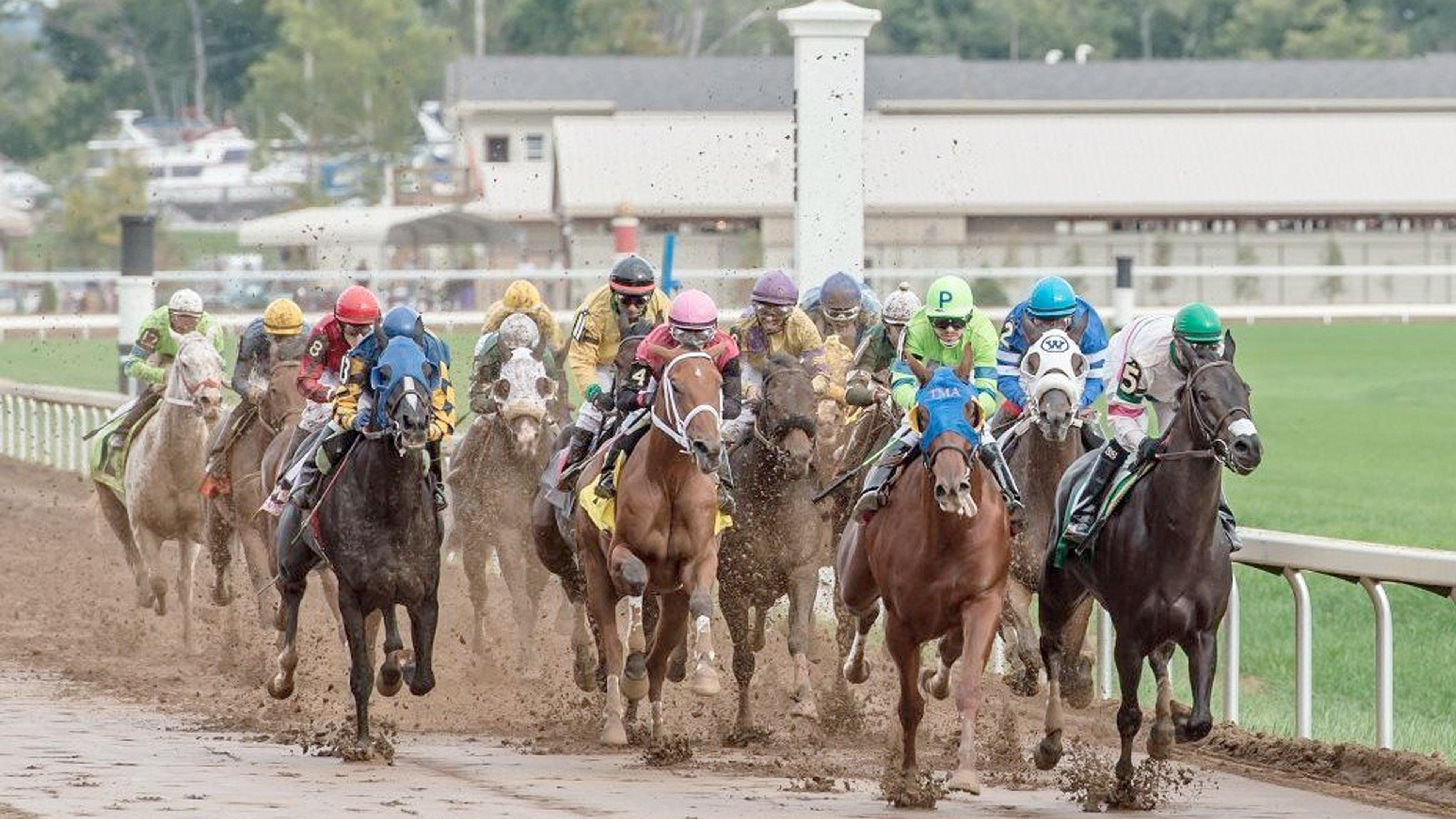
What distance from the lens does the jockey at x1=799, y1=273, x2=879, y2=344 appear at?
12.2 metres

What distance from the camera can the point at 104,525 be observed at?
16438 millimetres

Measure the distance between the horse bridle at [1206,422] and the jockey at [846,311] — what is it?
11.1 feet

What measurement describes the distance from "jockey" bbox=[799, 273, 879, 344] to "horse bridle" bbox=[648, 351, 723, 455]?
7.36 ft

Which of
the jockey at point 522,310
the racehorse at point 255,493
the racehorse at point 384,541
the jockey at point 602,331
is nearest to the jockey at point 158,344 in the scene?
the racehorse at point 255,493

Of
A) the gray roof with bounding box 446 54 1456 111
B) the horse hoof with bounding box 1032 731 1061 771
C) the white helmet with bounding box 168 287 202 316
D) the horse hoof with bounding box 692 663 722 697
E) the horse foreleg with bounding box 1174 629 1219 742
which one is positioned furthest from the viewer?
the gray roof with bounding box 446 54 1456 111

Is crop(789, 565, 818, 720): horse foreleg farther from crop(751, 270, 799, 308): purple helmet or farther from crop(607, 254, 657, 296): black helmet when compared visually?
crop(607, 254, 657, 296): black helmet

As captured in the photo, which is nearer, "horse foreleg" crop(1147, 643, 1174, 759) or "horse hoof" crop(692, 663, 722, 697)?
"horse foreleg" crop(1147, 643, 1174, 759)

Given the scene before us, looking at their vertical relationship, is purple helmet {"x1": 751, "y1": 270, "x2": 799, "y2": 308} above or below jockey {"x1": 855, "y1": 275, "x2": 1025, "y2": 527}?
above

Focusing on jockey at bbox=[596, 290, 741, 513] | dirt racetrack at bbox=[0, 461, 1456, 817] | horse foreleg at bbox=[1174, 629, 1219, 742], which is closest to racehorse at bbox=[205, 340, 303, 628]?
dirt racetrack at bbox=[0, 461, 1456, 817]

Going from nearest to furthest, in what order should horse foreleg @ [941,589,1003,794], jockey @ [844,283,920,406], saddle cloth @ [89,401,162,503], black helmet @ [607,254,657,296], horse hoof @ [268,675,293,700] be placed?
horse foreleg @ [941,589,1003,794] < horse hoof @ [268,675,293,700] < black helmet @ [607,254,657,296] < jockey @ [844,283,920,406] < saddle cloth @ [89,401,162,503]

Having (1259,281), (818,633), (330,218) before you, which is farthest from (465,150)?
(818,633)

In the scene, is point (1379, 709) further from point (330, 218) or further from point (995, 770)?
point (330, 218)

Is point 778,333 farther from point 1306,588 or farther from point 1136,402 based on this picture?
point 1136,402

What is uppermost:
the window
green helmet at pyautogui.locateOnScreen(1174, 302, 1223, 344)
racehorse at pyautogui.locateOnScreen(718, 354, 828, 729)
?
the window
